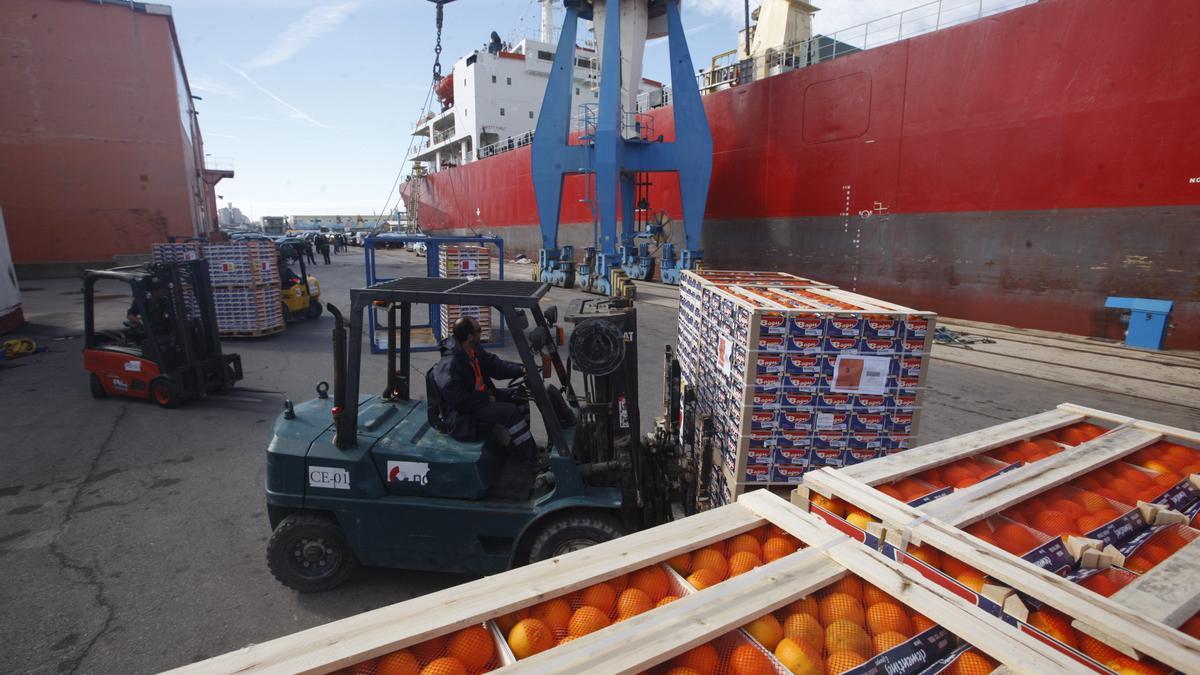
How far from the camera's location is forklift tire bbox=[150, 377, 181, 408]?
7910 mm

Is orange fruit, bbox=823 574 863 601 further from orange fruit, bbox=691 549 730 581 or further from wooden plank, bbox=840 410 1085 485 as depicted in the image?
wooden plank, bbox=840 410 1085 485

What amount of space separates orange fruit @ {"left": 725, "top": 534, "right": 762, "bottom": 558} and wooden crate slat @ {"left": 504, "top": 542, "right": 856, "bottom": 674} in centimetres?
17

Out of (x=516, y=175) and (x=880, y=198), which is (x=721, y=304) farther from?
(x=516, y=175)

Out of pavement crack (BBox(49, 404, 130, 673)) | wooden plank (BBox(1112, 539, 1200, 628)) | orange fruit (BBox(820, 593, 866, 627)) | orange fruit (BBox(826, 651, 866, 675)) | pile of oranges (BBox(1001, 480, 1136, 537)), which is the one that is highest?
wooden plank (BBox(1112, 539, 1200, 628))

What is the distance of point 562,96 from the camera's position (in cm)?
1945

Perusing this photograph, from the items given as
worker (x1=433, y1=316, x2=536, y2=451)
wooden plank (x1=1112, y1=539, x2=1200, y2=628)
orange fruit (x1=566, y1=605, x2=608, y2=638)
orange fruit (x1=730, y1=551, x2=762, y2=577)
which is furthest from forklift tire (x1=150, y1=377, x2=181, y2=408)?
wooden plank (x1=1112, y1=539, x2=1200, y2=628)

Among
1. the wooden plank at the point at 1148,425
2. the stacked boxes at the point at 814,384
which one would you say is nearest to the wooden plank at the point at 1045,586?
the stacked boxes at the point at 814,384

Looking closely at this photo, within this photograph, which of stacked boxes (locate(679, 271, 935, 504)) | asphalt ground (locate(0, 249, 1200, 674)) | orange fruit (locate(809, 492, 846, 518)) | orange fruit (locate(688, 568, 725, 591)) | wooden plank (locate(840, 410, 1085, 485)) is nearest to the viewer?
orange fruit (locate(688, 568, 725, 591))

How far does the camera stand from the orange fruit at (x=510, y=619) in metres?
1.77

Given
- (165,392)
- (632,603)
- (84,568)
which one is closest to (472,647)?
(632,603)

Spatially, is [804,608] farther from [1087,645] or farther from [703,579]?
[1087,645]

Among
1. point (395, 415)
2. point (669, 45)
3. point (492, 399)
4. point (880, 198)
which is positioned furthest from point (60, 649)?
point (669, 45)

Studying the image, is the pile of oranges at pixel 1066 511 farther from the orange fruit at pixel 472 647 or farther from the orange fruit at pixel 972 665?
the orange fruit at pixel 472 647

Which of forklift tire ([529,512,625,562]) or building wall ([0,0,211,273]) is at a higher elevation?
building wall ([0,0,211,273])
